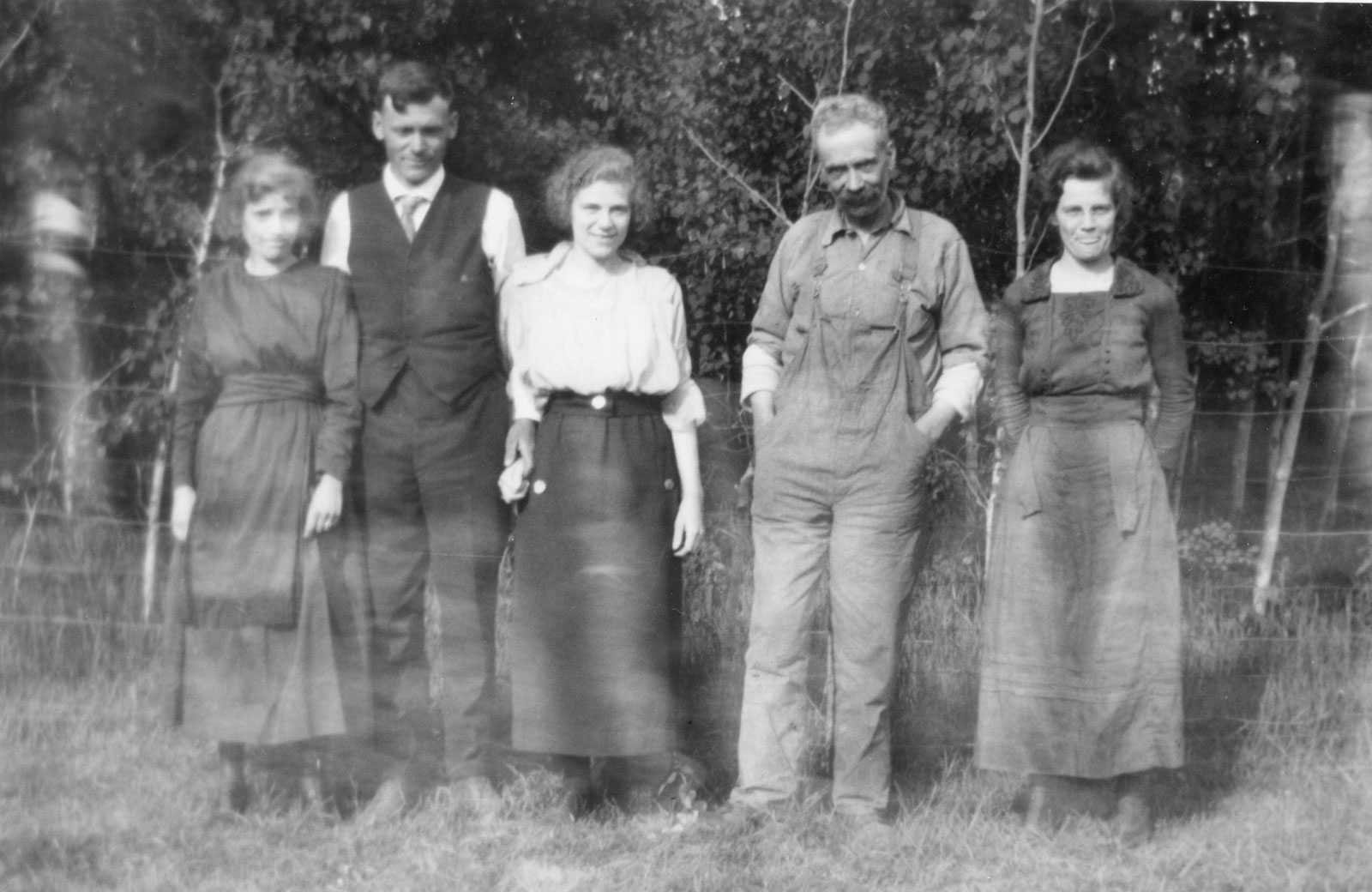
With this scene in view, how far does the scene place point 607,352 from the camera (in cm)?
347

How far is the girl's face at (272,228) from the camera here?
325 cm

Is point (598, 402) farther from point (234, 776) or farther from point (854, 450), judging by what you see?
point (234, 776)

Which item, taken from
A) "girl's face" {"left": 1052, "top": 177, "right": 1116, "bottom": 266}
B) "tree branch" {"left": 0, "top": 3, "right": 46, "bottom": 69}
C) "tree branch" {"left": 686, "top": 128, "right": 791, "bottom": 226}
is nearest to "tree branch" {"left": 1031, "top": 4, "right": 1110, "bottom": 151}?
"girl's face" {"left": 1052, "top": 177, "right": 1116, "bottom": 266}

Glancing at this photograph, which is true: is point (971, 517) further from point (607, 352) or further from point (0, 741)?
point (0, 741)

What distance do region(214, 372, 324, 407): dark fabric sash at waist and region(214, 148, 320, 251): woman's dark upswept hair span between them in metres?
0.28

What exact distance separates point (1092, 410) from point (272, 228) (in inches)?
76.1

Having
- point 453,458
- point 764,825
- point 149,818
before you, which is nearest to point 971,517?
point 764,825

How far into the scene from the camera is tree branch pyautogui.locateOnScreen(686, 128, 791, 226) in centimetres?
331

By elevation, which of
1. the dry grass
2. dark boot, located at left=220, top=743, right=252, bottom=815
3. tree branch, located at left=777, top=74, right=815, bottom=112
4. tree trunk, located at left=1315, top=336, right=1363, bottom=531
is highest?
tree branch, located at left=777, top=74, right=815, bottom=112

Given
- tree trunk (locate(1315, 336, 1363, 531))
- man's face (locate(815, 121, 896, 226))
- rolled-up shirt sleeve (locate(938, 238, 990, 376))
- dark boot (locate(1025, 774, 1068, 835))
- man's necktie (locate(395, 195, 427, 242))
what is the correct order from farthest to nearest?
tree trunk (locate(1315, 336, 1363, 531)), dark boot (locate(1025, 774, 1068, 835)), rolled-up shirt sleeve (locate(938, 238, 990, 376)), man's face (locate(815, 121, 896, 226)), man's necktie (locate(395, 195, 427, 242))

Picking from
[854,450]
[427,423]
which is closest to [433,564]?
[427,423]

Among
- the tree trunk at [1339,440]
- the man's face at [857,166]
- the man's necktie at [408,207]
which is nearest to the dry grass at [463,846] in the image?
the tree trunk at [1339,440]

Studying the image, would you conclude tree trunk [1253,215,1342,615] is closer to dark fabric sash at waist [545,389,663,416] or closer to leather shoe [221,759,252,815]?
dark fabric sash at waist [545,389,663,416]

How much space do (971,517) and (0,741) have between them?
2.35 meters
